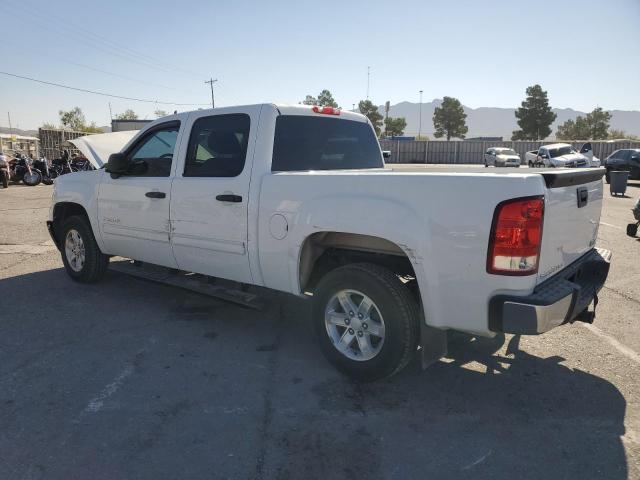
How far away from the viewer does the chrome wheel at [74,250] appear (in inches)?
228

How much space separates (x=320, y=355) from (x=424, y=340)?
1.06 metres

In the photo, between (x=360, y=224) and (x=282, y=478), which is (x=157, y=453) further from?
(x=360, y=224)

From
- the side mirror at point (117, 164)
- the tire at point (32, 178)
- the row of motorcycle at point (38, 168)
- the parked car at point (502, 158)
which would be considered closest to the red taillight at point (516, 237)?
the side mirror at point (117, 164)

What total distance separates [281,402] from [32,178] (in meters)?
20.5

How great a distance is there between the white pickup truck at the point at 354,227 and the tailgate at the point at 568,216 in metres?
0.02

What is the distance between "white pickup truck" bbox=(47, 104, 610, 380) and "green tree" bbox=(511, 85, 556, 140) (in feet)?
229

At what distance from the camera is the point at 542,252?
2789 mm

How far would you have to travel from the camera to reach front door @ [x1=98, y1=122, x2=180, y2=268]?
4.62 meters

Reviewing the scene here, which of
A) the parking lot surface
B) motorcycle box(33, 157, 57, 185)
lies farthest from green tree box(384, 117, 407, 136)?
the parking lot surface

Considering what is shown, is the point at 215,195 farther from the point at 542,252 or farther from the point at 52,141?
the point at 52,141

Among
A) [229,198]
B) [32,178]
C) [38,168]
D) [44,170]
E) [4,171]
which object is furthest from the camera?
[44,170]

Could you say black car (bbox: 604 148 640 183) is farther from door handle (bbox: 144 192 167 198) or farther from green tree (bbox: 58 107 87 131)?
green tree (bbox: 58 107 87 131)

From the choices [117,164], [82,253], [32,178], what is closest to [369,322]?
[117,164]

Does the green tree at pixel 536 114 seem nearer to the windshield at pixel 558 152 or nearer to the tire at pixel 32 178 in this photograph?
the windshield at pixel 558 152
